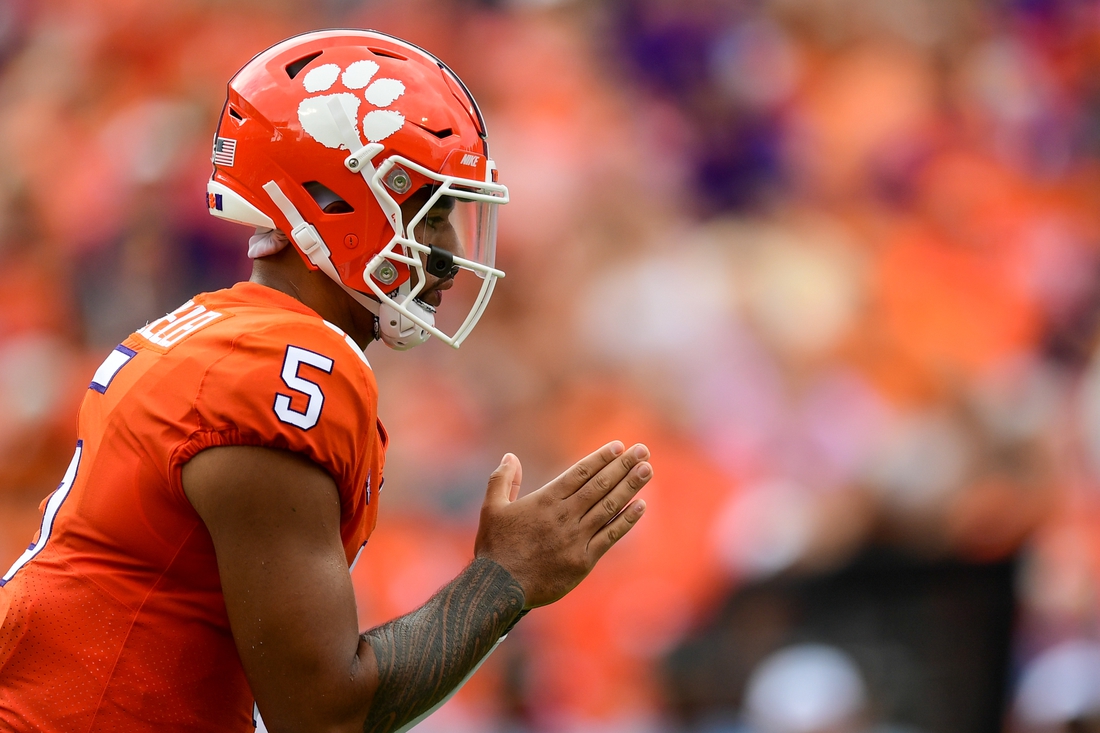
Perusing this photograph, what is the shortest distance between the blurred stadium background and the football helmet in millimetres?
2828

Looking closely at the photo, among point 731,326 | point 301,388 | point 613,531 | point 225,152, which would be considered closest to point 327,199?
point 225,152

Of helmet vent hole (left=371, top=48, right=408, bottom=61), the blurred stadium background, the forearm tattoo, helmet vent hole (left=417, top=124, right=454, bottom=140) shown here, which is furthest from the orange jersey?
the blurred stadium background

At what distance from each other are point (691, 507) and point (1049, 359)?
1615mm

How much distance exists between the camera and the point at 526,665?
15.8 feet

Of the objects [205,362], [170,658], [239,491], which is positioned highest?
[205,362]

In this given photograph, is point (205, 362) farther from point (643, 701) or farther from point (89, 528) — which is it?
point (643, 701)

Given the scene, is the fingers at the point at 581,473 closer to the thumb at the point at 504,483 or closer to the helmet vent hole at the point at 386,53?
the thumb at the point at 504,483

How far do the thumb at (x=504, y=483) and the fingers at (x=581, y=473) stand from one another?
75 mm

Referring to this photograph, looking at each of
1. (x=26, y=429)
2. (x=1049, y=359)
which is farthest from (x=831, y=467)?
(x=26, y=429)

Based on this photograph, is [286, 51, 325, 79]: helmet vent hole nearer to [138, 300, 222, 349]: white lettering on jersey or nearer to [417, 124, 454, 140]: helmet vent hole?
[417, 124, 454, 140]: helmet vent hole

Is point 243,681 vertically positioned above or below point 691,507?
below

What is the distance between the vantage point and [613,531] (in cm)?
192

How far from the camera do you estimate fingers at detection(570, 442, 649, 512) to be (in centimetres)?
191

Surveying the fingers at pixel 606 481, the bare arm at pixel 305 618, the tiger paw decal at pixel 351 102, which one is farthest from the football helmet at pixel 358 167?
the bare arm at pixel 305 618
